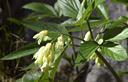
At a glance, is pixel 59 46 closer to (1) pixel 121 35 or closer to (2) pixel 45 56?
(2) pixel 45 56

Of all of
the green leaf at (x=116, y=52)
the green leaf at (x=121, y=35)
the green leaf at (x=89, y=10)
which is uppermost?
the green leaf at (x=89, y=10)

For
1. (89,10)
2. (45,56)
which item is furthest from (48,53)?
(89,10)

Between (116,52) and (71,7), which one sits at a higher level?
(71,7)

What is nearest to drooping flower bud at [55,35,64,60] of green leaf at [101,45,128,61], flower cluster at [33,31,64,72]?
flower cluster at [33,31,64,72]

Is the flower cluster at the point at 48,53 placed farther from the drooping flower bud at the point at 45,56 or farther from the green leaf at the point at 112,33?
the green leaf at the point at 112,33

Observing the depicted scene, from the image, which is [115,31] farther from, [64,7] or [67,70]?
[67,70]

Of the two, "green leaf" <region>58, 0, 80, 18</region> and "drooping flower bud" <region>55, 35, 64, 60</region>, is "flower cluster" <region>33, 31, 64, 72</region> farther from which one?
"green leaf" <region>58, 0, 80, 18</region>

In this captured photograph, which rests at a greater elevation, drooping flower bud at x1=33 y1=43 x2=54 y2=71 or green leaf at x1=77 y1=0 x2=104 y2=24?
green leaf at x1=77 y1=0 x2=104 y2=24

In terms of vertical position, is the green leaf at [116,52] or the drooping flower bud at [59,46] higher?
the drooping flower bud at [59,46]

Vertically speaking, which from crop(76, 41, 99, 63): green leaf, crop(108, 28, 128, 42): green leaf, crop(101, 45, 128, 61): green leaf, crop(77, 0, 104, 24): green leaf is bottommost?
crop(101, 45, 128, 61): green leaf

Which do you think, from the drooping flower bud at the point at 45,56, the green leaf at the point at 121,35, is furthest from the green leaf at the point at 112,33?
the drooping flower bud at the point at 45,56

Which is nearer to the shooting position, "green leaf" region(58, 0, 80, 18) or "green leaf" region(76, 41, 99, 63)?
"green leaf" region(76, 41, 99, 63)
